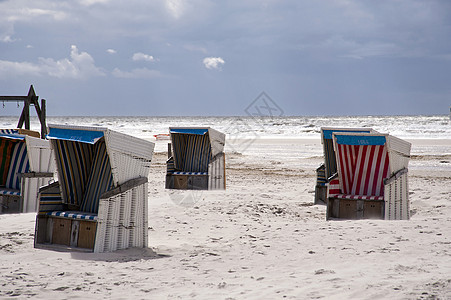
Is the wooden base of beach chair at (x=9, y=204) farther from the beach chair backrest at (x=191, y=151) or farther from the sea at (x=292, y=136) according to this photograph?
the sea at (x=292, y=136)

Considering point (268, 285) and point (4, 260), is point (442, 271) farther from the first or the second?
point (4, 260)

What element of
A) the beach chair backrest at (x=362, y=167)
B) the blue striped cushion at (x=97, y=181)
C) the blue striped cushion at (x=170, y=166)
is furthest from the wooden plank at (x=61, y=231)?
the blue striped cushion at (x=170, y=166)

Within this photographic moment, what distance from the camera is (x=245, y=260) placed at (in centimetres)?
521

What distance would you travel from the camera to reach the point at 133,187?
5652 millimetres

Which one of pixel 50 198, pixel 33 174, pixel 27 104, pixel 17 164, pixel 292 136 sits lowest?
pixel 50 198

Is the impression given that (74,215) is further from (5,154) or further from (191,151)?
(191,151)

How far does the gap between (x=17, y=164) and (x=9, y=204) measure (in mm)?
780

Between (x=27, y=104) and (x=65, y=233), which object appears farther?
(x=27, y=104)

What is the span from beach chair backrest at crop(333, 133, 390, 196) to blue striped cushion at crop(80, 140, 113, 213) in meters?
3.58

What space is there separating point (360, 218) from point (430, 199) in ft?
9.19

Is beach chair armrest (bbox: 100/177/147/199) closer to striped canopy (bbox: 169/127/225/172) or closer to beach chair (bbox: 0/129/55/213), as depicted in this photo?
beach chair (bbox: 0/129/55/213)

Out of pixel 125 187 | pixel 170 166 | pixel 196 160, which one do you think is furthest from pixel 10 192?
pixel 196 160

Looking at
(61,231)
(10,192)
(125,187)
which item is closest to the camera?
(125,187)

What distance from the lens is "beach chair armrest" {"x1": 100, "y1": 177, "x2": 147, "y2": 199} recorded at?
542cm
